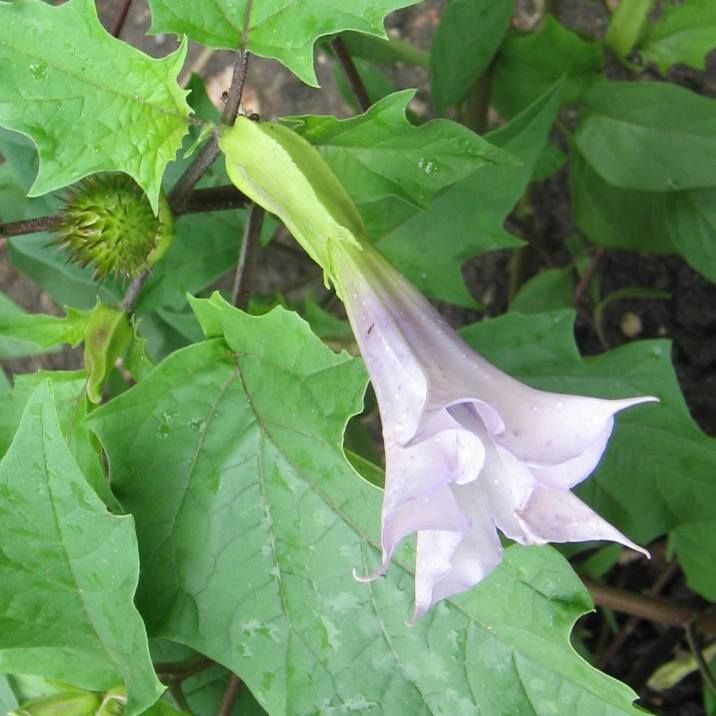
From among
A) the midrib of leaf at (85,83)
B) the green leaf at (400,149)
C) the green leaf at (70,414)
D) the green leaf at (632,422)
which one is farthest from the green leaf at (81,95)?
the green leaf at (632,422)

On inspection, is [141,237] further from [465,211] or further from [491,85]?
[491,85]

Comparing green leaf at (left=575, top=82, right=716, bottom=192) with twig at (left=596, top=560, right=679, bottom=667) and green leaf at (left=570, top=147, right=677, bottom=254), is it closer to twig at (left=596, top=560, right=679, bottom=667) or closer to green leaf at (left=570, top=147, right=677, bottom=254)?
green leaf at (left=570, top=147, right=677, bottom=254)

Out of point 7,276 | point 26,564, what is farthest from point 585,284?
point 7,276

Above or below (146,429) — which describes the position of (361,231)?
above

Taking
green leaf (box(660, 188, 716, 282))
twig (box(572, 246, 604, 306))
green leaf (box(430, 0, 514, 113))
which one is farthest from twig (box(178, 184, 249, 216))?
twig (box(572, 246, 604, 306))

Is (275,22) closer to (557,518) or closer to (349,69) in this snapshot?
(349,69)

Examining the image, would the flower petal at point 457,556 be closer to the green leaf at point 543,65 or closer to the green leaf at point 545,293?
the green leaf at point 543,65

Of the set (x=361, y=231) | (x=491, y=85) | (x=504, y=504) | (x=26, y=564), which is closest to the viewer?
(x=504, y=504)

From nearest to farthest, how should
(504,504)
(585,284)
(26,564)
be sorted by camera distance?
(504,504)
(26,564)
(585,284)

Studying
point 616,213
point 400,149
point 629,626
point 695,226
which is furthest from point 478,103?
point 629,626
